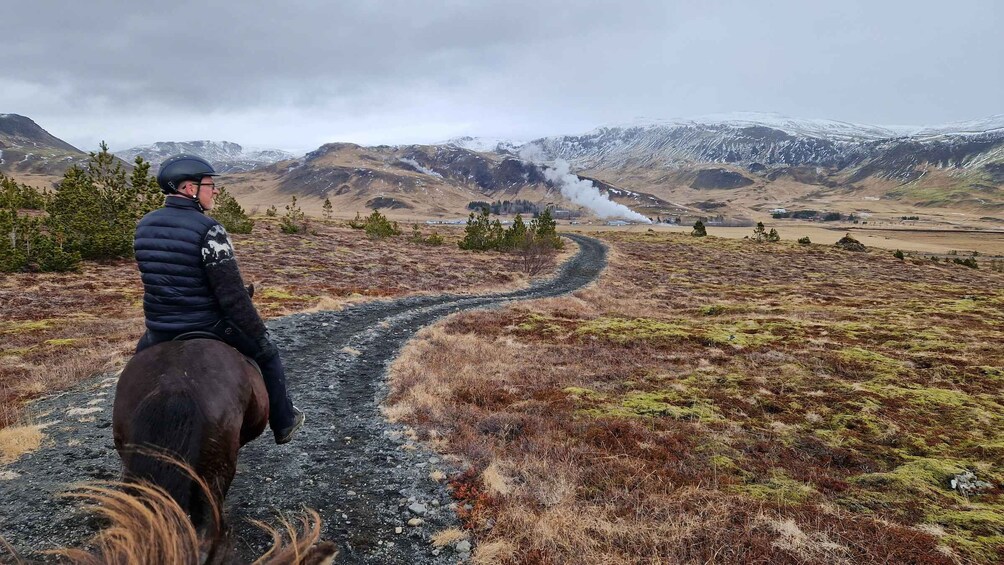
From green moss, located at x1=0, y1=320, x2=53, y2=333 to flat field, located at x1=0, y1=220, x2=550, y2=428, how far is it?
3 cm

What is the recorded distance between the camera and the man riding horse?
14.3 feet

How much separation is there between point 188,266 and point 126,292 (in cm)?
2836

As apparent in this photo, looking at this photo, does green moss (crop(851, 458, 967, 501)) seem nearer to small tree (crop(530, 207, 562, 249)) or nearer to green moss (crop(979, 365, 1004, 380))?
green moss (crop(979, 365, 1004, 380))

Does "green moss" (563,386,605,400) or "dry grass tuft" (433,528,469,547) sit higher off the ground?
"dry grass tuft" (433,528,469,547)

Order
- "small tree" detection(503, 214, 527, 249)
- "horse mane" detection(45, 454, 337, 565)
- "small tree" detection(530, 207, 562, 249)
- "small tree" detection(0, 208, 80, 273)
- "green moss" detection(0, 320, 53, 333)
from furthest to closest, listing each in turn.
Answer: "small tree" detection(530, 207, 562, 249)
"small tree" detection(503, 214, 527, 249)
"small tree" detection(0, 208, 80, 273)
"green moss" detection(0, 320, 53, 333)
"horse mane" detection(45, 454, 337, 565)

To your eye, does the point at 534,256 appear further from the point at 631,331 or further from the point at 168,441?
the point at 168,441

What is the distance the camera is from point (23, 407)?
890 centimetres

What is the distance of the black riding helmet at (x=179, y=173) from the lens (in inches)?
173

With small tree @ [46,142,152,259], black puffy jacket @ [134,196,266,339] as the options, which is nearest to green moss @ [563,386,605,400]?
black puffy jacket @ [134,196,266,339]

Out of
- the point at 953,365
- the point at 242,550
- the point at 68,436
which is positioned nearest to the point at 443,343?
A: the point at 68,436

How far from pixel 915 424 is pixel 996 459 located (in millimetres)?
1743

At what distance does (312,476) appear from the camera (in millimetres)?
6867

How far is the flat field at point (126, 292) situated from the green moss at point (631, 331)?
1249 cm

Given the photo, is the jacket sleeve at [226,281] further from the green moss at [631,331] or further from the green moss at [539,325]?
the green moss at [539,325]
